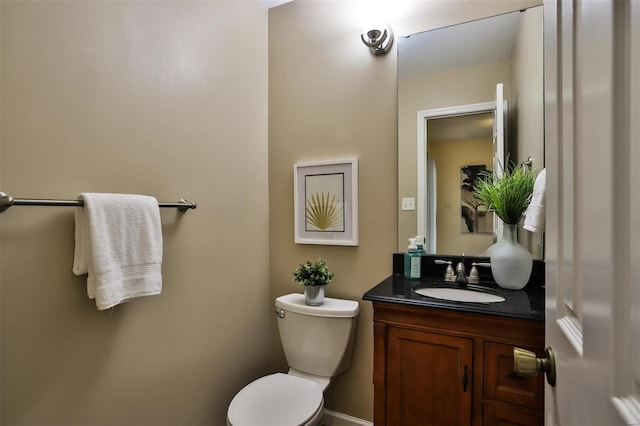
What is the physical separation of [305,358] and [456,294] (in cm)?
83

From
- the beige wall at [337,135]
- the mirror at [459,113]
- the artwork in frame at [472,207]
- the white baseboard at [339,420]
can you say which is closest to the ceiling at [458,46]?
the mirror at [459,113]

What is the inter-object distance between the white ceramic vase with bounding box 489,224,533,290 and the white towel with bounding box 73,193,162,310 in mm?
1398

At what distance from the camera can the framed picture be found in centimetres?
180

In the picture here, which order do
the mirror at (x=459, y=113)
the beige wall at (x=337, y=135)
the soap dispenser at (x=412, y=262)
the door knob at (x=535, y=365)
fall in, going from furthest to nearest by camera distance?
the beige wall at (x=337, y=135)
the soap dispenser at (x=412, y=262)
the mirror at (x=459, y=113)
the door knob at (x=535, y=365)

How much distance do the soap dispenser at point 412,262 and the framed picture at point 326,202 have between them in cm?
32

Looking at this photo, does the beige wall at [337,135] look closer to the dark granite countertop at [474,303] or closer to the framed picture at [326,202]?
the framed picture at [326,202]

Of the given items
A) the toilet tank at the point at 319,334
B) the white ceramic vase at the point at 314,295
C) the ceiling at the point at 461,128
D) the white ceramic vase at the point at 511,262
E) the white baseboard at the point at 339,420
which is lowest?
the white baseboard at the point at 339,420

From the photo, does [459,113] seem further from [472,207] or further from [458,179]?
[472,207]

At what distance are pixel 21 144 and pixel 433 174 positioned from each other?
1630 mm

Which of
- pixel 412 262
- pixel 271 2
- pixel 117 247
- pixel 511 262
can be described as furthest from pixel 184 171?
pixel 511 262

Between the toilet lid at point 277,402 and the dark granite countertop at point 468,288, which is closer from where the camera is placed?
the dark granite countertop at point 468,288

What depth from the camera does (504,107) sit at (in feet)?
4.88

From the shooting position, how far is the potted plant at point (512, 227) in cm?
133

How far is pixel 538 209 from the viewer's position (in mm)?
1191
